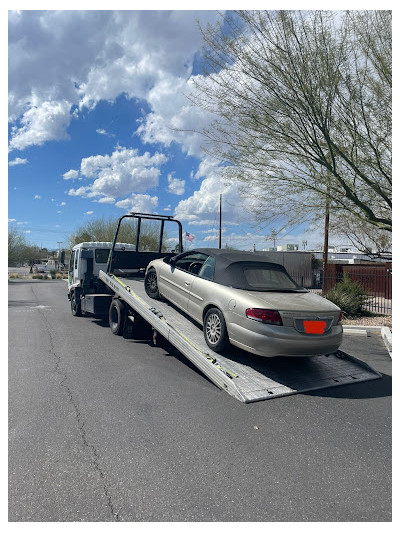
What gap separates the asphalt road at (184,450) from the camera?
2857mm

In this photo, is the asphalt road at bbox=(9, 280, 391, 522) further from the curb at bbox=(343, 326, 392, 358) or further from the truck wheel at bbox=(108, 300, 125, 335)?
the curb at bbox=(343, 326, 392, 358)

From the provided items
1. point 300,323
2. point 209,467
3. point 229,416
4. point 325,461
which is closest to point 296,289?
point 300,323

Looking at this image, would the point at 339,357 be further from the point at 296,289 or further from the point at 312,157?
the point at 312,157

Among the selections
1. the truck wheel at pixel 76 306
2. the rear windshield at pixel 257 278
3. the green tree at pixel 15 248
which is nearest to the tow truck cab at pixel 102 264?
the truck wheel at pixel 76 306

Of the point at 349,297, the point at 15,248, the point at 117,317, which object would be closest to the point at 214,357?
the point at 117,317

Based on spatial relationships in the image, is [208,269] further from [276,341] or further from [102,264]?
[102,264]

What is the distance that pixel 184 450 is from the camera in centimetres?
368

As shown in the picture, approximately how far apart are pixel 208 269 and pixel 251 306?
4.68 ft

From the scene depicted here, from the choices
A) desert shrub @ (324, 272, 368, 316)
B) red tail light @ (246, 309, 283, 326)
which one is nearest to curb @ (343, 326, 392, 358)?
desert shrub @ (324, 272, 368, 316)

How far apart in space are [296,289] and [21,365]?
4.71 m

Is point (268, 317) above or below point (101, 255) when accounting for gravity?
below

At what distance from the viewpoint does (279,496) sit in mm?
2992

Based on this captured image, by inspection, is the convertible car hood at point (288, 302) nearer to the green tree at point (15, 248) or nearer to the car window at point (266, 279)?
the car window at point (266, 279)

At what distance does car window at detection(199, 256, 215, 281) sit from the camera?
254 inches
